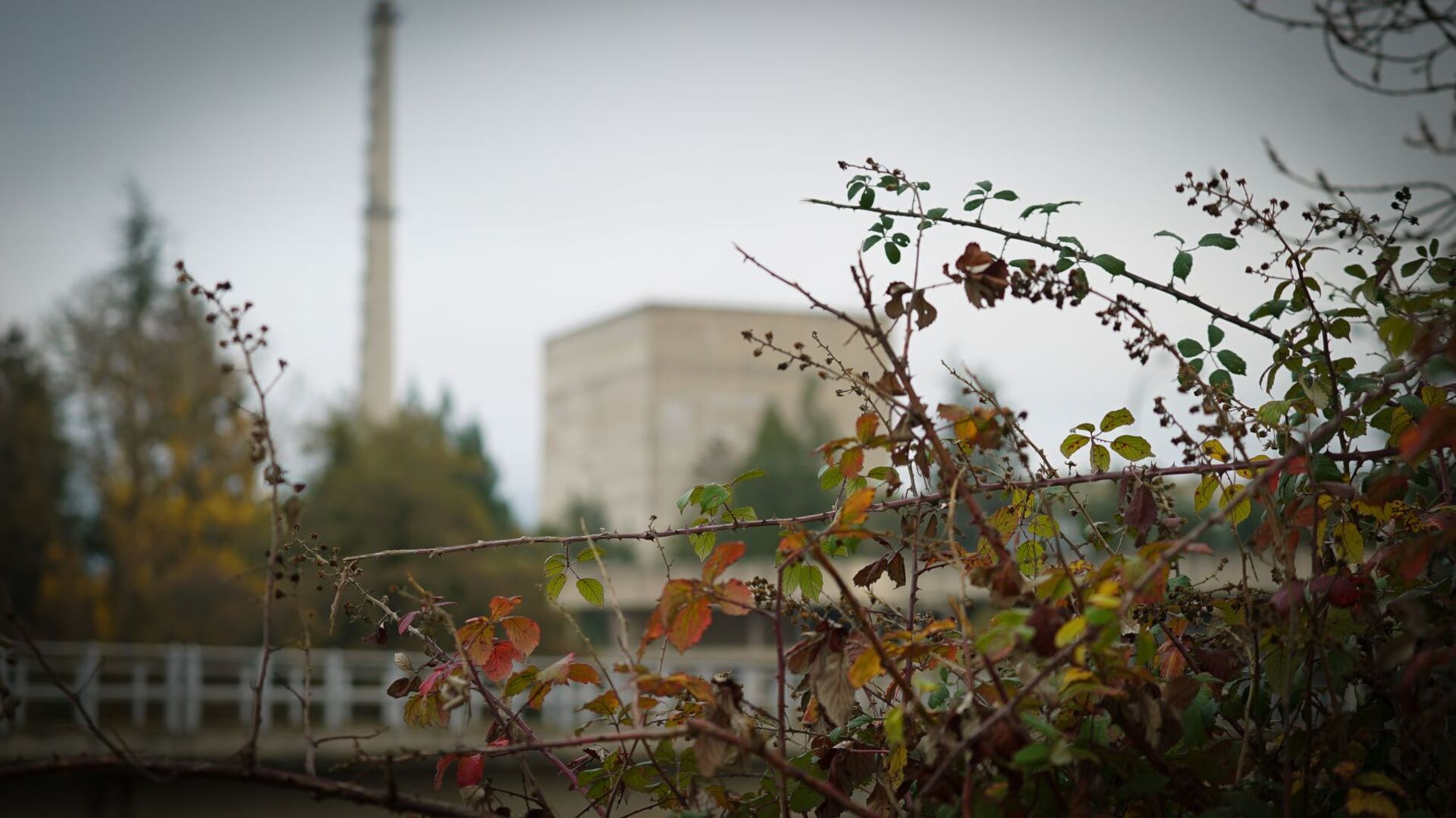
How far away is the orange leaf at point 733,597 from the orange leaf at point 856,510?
0.13 metres

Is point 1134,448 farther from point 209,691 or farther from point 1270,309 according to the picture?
point 209,691

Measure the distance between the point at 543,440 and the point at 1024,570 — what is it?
61.5 meters

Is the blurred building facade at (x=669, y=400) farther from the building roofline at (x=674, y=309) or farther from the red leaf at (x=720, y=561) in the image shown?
the red leaf at (x=720, y=561)

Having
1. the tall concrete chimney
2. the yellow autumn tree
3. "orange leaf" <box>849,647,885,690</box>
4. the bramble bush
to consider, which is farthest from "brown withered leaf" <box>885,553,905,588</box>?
the tall concrete chimney

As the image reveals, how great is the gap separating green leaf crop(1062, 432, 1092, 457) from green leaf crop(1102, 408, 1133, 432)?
6 centimetres

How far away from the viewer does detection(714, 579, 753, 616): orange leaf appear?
1.38 meters

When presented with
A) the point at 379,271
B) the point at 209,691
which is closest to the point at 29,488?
the point at 209,691

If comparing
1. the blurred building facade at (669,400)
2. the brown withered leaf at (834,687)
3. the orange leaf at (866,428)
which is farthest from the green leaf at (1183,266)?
the blurred building facade at (669,400)

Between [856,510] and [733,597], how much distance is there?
169 mm

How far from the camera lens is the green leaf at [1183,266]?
168 cm

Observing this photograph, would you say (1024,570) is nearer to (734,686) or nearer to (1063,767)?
(1063,767)

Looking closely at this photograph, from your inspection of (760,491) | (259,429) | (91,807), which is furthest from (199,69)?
(259,429)

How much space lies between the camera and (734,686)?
1391mm

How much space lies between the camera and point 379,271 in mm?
41656
